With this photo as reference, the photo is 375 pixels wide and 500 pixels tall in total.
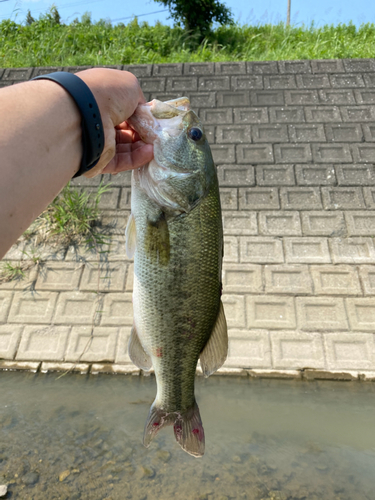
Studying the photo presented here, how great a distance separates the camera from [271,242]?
433 centimetres

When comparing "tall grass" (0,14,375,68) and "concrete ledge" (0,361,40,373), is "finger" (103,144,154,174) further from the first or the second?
"tall grass" (0,14,375,68)

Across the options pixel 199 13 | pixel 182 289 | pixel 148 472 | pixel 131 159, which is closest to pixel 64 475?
pixel 148 472

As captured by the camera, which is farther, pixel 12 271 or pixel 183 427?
pixel 12 271

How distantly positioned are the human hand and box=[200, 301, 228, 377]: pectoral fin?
2.75 ft

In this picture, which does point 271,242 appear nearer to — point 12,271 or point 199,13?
point 12,271

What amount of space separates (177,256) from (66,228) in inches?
127

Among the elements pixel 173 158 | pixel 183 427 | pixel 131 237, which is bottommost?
pixel 183 427

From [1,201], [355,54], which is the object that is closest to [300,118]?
[355,54]

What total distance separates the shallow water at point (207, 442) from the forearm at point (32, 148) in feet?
7.76

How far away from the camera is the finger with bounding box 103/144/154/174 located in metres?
1.69

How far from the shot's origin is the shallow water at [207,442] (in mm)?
2605

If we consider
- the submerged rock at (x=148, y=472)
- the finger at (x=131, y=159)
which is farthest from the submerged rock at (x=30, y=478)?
the finger at (x=131, y=159)

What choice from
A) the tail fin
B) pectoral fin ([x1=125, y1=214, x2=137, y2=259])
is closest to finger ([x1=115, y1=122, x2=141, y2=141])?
pectoral fin ([x1=125, y1=214, x2=137, y2=259])

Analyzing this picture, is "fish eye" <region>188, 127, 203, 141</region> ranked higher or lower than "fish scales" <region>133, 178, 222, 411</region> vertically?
higher
